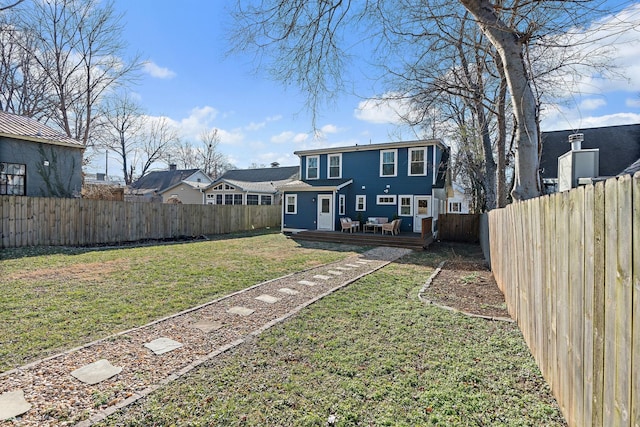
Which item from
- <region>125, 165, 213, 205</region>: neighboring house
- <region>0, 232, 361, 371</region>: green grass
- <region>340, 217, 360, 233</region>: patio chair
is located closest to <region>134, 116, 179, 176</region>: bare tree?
<region>125, 165, 213, 205</region>: neighboring house

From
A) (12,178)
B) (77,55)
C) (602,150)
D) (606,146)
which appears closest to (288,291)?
(12,178)

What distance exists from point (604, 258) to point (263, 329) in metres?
3.45

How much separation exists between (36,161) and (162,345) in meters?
14.6

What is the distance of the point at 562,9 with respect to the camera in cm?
397

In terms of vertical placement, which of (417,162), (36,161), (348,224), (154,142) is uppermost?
(154,142)

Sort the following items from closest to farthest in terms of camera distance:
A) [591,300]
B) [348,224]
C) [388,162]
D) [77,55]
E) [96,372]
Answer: [591,300]
[96,372]
[348,224]
[388,162]
[77,55]

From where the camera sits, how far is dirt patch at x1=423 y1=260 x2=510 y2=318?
484 cm

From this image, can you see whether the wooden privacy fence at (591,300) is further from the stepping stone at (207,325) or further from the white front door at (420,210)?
the white front door at (420,210)

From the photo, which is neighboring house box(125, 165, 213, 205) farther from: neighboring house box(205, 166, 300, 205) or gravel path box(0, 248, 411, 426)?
gravel path box(0, 248, 411, 426)

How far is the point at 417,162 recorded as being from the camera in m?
15.4

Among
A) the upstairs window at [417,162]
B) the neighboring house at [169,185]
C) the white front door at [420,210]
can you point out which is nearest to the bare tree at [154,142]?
the neighboring house at [169,185]

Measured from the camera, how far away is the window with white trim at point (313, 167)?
1838 centimetres

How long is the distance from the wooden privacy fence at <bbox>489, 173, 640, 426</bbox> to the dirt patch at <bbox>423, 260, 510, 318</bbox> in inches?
76.8

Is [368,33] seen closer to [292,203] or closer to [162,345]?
[162,345]
